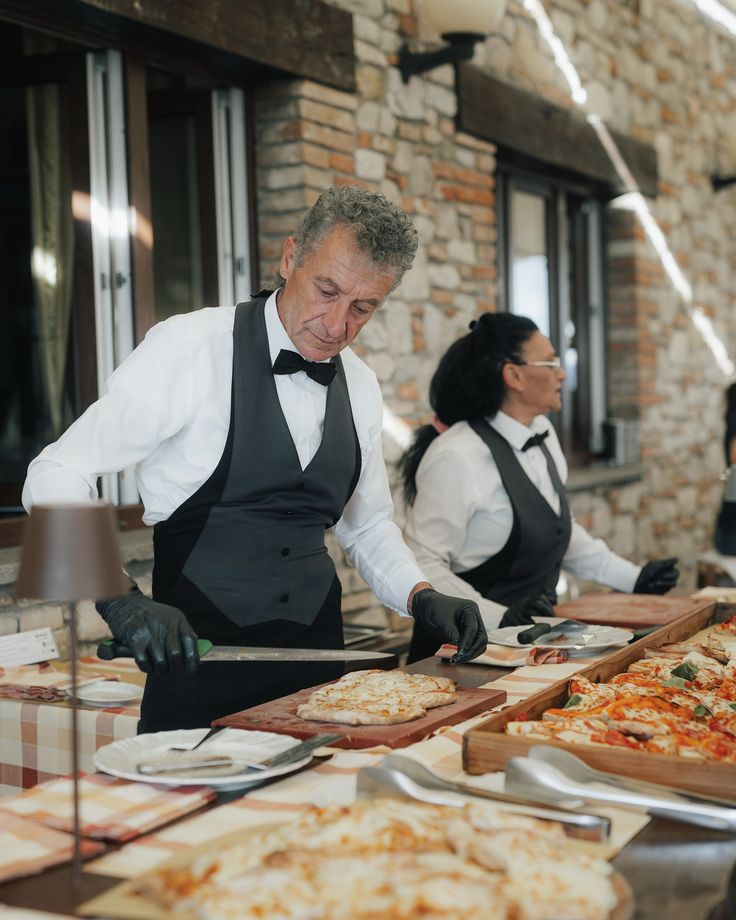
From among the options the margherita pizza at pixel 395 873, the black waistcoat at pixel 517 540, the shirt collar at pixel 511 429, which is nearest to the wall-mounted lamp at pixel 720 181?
the shirt collar at pixel 511 429

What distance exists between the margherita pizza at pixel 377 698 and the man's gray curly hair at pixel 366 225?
0.78 meters

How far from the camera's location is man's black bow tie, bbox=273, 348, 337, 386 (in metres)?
2.30

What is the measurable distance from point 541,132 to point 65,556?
17.1ft

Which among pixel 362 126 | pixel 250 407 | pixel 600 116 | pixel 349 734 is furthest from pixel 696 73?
pixel 349 734

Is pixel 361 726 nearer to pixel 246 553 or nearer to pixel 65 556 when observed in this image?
pixel 246 553

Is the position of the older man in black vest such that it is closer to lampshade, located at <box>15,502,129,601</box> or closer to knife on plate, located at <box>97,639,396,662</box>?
knife on plate, located at <box>97,639,396,662</box>

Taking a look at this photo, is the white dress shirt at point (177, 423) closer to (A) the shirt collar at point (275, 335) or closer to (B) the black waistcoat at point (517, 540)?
(A) the shirt collar at point (275, 335)

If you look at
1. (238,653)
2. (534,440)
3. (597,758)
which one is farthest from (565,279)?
(597,758)

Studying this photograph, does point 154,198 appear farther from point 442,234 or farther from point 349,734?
point 349,734

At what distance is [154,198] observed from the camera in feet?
16.4

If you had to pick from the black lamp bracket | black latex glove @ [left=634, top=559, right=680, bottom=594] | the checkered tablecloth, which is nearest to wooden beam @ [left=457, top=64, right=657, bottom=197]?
the black lamp bracket

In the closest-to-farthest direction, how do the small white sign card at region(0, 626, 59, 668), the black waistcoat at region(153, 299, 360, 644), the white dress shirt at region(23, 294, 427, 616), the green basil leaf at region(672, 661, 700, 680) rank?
the green basil leaf at region(672, 661, 700, 680), the white dress shirt at region(23, 294, 427, 616), the black waistcoat at region(153, 299, 360, 644), the small white sign card at region(0, 626, 59, 668)

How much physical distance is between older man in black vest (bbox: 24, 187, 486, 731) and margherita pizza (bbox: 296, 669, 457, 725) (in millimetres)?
281

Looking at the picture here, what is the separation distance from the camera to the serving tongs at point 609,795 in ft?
4.32
